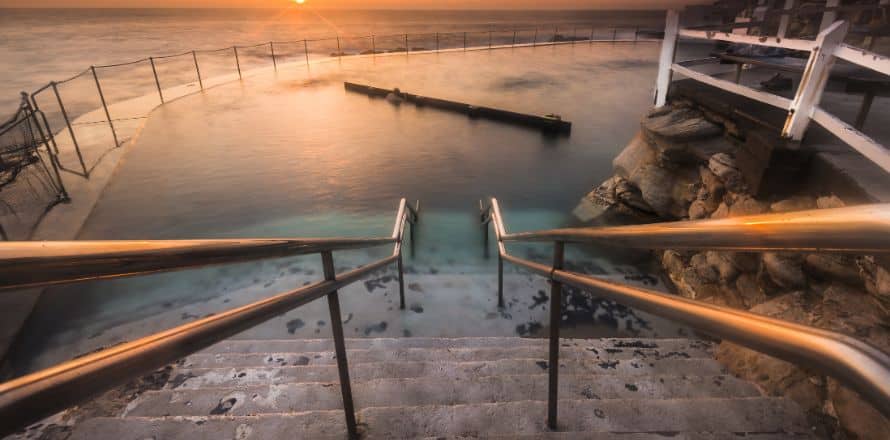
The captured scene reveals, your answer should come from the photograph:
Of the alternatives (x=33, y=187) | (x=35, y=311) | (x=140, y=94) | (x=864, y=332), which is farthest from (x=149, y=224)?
(x=140, y=94)

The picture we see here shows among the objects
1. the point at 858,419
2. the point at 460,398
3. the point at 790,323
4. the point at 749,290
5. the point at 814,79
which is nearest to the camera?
the point at 790,323

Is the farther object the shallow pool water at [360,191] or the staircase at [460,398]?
the shallow pool water at [360,191]

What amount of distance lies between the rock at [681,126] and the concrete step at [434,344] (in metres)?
3.23

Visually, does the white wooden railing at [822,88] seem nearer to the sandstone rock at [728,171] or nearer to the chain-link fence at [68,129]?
the sandstone rock at [728,171]

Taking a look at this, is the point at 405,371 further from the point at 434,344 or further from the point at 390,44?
the point at 390,44

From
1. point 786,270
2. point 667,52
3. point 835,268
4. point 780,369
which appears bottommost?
point 780,369

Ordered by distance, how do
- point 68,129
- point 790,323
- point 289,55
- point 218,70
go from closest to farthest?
point 790,323, point 68,129, point 218,70, point 289,55

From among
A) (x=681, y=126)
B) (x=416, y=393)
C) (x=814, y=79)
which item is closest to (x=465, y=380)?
(x=416, y=393)

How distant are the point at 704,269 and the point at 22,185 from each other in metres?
9.75

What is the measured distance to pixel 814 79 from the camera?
376cm

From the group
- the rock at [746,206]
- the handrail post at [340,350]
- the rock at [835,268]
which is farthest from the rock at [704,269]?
the handrail post at [340,350]

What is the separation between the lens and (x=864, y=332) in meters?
2.51

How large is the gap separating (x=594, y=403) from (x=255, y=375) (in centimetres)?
191

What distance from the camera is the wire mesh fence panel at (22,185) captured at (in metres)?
5.93
